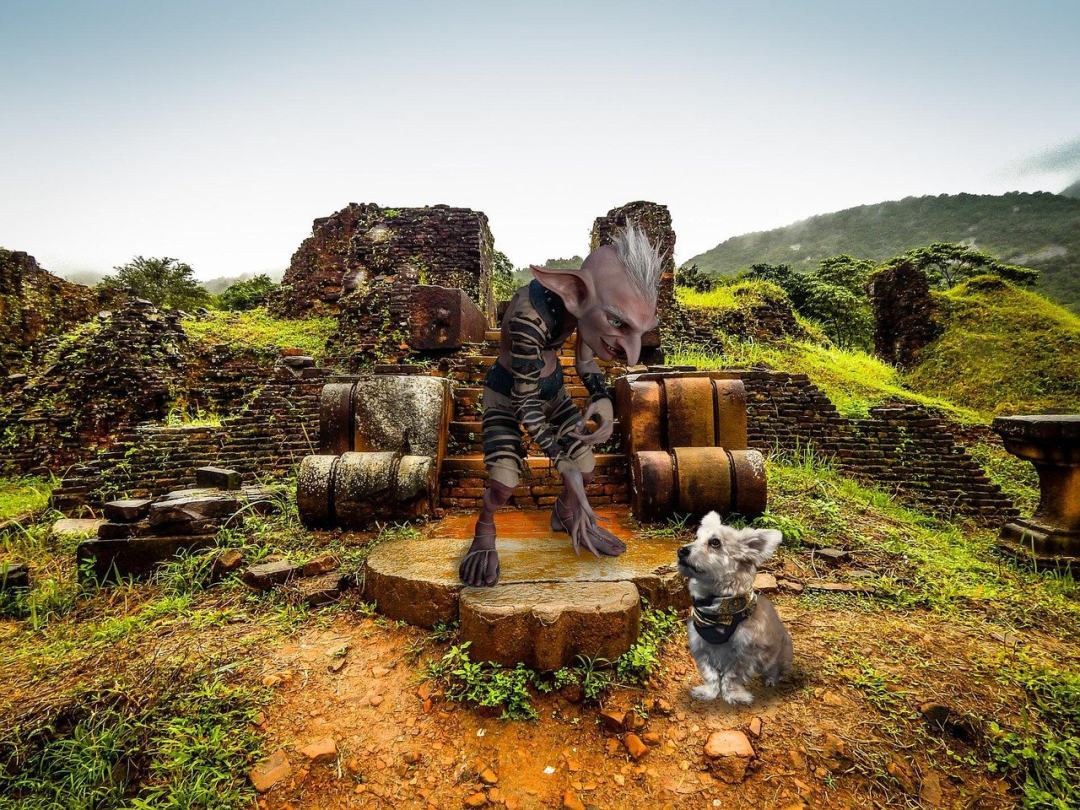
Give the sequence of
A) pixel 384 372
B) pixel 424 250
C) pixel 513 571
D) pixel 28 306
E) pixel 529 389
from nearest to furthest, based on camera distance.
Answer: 1. pixel 529 389
2. pixel 513 571
3. pixel 384 372
4. pixel 28 306
5. pixel 424 250

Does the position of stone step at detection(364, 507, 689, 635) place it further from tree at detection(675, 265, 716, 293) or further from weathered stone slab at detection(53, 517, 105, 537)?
tree at detection(675, 265, 716, 293)

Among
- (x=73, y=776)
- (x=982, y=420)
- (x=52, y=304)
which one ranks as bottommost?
(x=982, y=420)

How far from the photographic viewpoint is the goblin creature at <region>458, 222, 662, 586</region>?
1.86 m

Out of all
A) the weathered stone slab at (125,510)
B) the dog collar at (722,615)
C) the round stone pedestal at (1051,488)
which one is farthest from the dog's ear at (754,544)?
the weathered stone slab at (125,510)

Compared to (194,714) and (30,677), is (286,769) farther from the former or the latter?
(30,677)

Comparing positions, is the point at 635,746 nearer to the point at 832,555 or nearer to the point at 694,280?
the point at 832,555

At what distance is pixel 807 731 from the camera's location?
4.77ft

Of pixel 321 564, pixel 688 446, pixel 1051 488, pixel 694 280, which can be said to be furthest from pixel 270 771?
pixel 694 280

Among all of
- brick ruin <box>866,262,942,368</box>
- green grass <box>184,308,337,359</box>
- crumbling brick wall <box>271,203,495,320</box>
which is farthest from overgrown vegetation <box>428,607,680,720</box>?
brick ruin <box>866,262,942,368</box>

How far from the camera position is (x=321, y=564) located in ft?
8.34

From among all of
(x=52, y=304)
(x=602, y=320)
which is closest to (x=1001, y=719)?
(x=602, y=320)

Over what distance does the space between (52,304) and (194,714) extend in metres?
→ 13.8

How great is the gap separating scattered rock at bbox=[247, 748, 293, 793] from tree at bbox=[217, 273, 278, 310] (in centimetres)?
1885

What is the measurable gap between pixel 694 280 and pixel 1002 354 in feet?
27.1
